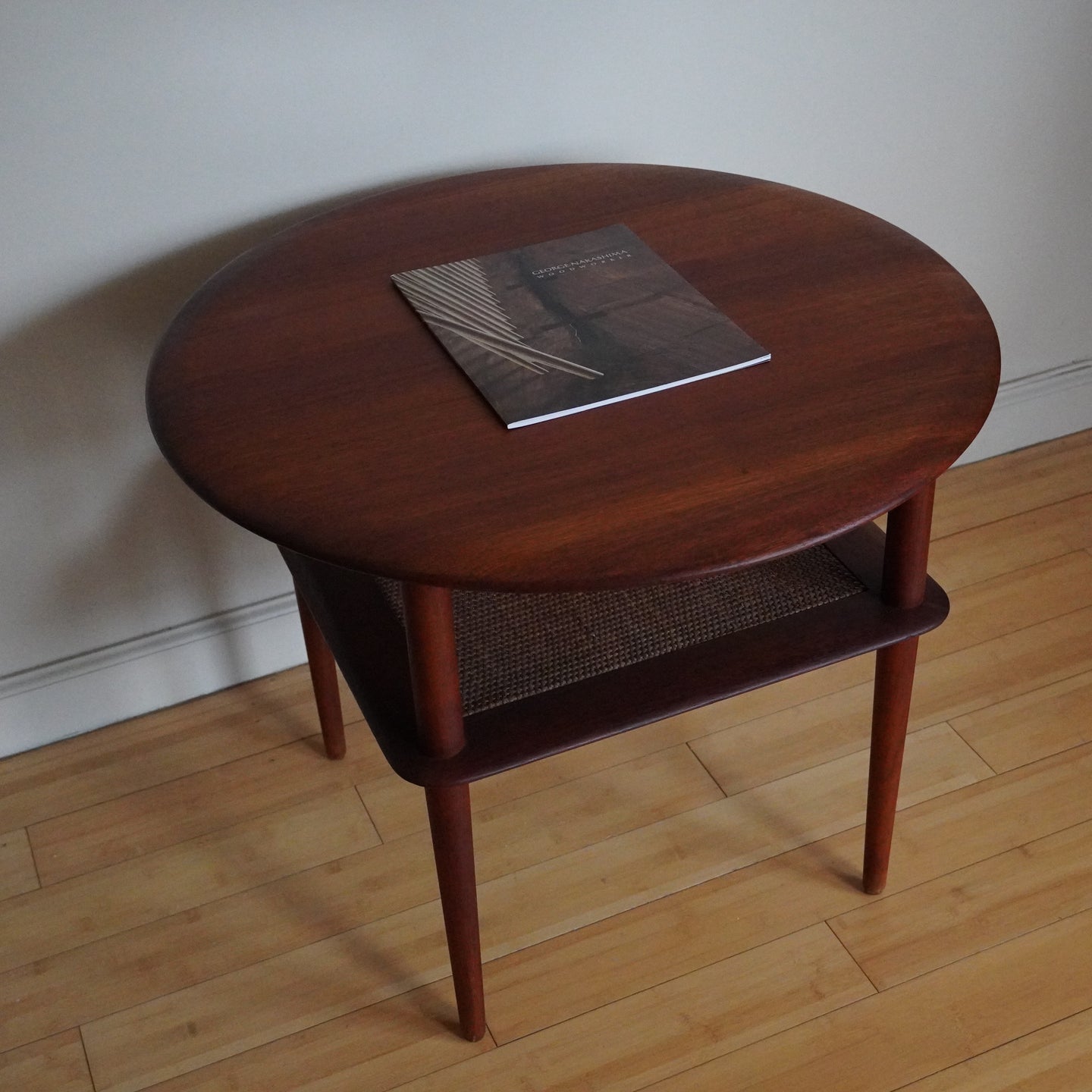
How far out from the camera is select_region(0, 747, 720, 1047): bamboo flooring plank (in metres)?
1.33

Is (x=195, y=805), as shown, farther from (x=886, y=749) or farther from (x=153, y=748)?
(x=886, y=749)

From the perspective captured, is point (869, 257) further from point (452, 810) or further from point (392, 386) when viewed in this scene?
point (452, 810)

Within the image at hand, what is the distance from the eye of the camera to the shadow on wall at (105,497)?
1.38m

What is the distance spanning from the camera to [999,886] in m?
1.39

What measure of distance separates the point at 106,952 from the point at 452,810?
0.52 m

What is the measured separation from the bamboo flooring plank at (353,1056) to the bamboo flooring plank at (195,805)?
1.00 feet

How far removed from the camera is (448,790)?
1082 millimetres

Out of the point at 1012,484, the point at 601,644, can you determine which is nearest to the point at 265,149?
the point at 601,644

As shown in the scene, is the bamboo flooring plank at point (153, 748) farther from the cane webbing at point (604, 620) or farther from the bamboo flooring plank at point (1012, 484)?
the bamboo flooring plank at point (1012, 484)

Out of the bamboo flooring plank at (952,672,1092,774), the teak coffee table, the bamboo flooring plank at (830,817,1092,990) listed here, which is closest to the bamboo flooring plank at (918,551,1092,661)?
the bamboo flooring plank at (952,672,1092,774)

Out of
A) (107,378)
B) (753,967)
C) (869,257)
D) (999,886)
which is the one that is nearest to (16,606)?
(107,378)


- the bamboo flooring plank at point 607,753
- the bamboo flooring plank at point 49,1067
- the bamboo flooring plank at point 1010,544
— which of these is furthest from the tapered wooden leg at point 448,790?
the bamboo flooring plank at point 1010,544

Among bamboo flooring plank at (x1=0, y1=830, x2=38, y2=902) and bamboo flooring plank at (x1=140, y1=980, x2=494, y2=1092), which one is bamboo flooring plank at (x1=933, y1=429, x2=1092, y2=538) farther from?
bamboo flooring plank at (x1=0, y1=830, x2=38, y2=902)

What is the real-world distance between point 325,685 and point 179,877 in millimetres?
269
